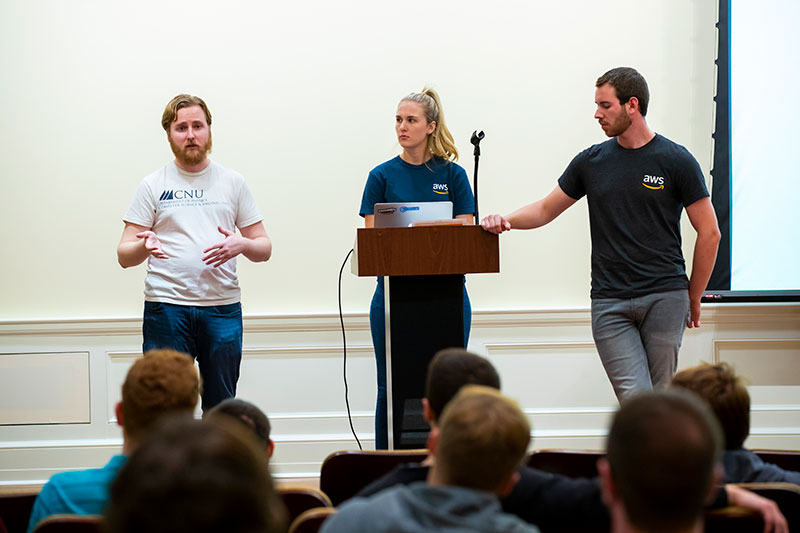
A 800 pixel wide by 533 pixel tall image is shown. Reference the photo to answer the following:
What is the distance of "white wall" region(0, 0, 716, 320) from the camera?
457cm

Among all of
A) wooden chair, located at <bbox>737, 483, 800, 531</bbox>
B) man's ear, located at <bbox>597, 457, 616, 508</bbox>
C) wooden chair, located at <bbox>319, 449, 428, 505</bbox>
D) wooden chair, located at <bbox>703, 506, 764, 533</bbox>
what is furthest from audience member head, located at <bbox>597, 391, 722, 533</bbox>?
wooden chair, located at <bbox>319, 449, 428, 505</bbox>

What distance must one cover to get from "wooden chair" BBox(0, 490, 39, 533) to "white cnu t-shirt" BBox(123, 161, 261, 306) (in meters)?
1.57

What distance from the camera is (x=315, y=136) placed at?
461 centimetres

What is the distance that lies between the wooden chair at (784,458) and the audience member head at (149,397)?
1.45 meters

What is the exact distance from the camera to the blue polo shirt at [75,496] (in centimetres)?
164

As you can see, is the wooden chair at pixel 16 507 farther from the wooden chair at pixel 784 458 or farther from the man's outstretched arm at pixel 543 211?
the man's outstretched arm at pixel 543 211

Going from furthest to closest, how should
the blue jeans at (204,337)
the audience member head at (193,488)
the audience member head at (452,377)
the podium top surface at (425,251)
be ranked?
1. the blue jeans at (204,337)
2. the podium top surface at (425,251)
3. the audience member head at (452,377)
4. the audience member head at (193,488)

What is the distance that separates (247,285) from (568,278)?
6.13ft

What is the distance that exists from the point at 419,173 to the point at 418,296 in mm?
796

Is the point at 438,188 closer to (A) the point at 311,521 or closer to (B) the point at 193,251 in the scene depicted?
(B) the point at 193,251

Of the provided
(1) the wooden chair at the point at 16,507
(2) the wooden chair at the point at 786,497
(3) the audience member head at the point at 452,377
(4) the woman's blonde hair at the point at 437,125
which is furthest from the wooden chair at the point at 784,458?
(4) the woman's blonde hair at the point at 437,125

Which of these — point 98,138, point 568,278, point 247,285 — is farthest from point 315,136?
point 568,278

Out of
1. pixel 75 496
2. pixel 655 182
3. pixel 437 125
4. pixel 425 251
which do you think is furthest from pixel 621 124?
pixel 75 496

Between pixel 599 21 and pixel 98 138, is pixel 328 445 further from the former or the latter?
pixel 599 21
